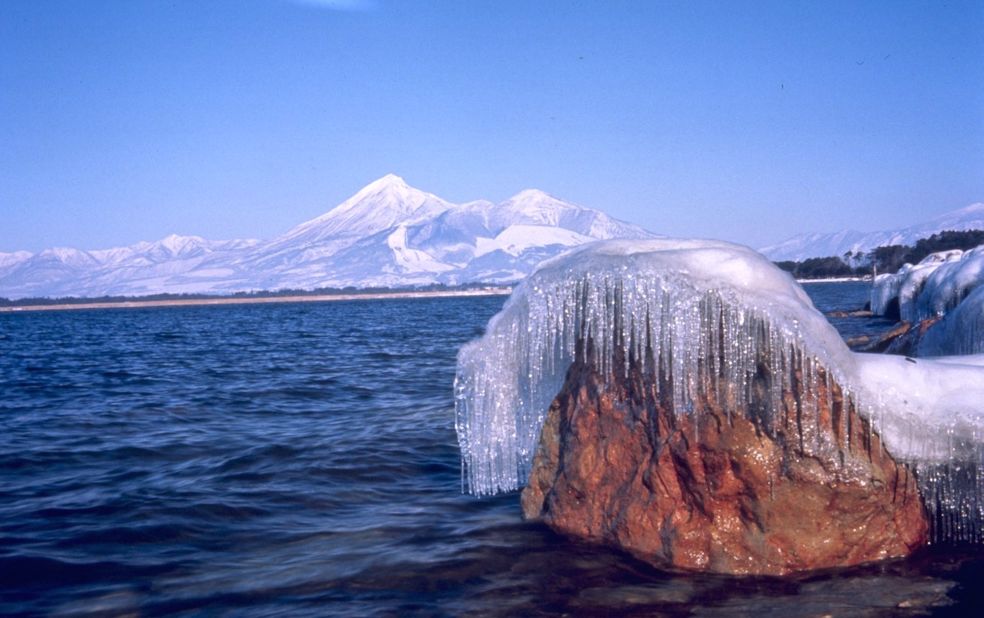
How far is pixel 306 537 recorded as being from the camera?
553 centimetres

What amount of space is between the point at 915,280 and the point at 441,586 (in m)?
17.6

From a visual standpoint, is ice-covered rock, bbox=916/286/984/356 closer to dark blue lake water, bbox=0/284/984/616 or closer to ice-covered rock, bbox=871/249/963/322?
dark blue lake water, bbox=0/284/984/616

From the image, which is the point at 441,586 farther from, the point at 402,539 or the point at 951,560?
the point at 951,560

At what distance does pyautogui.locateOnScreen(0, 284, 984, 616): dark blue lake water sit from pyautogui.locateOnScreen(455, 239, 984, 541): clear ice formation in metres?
0.64

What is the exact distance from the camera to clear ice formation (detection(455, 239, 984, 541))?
14.8 ft

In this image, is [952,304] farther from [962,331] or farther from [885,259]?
[885,259]

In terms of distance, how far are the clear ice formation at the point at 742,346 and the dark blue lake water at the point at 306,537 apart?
2.11ft

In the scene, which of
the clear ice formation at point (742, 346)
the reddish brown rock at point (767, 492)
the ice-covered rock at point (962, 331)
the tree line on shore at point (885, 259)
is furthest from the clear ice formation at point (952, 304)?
the tree line on shore at point (885, 259)

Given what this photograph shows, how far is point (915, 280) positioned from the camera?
1881 cm

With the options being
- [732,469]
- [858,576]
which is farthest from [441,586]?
[858,576]

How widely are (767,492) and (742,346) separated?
2.66 ft

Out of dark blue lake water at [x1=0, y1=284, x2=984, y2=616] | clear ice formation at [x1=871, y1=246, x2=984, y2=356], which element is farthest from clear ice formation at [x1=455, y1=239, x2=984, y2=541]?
clear ice formation at [x1=871, y1=246, x2=984, y2=356]

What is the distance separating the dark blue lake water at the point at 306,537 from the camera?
4.21 m

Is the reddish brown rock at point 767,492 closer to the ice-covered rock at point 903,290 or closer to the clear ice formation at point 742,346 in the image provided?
the clear ice formation at point 742,346
